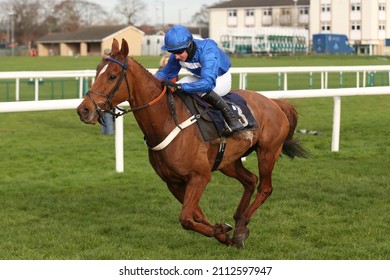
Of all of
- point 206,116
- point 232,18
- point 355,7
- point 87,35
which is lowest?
point 206,116

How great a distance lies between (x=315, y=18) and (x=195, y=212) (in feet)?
247

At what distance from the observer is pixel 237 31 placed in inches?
2645

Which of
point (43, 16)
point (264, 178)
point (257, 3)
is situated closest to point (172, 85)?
point (264, 178)

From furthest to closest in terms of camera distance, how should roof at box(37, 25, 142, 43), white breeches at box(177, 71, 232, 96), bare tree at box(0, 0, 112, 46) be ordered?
bare tree at box(0, 0, 112, 46) < roof at box(37, 25, 142, 43) < white breeches at box(177, 71, 232, 96)

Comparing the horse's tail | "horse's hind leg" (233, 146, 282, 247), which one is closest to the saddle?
"horse's hind leg" (233, 146, 282, 247)

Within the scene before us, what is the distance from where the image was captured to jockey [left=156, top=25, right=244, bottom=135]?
4746 millimetres

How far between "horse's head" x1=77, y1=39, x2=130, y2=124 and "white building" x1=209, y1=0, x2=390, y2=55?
6029 cm

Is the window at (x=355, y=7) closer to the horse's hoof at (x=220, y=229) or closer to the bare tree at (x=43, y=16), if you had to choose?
the bare tree at (x=43, y=16)

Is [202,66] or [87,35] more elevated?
[87,35]

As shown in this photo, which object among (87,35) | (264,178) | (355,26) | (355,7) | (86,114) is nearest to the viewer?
(86,114)

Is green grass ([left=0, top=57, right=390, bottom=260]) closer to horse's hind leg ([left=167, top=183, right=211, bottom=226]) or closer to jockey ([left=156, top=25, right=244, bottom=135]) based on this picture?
horse's hind leg ([left=167, top=183, right=211, bottom=226])

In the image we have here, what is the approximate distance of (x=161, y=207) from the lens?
20.6ft

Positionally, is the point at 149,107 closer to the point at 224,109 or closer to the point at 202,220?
the point at 224,109

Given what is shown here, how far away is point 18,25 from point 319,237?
3965 inches
